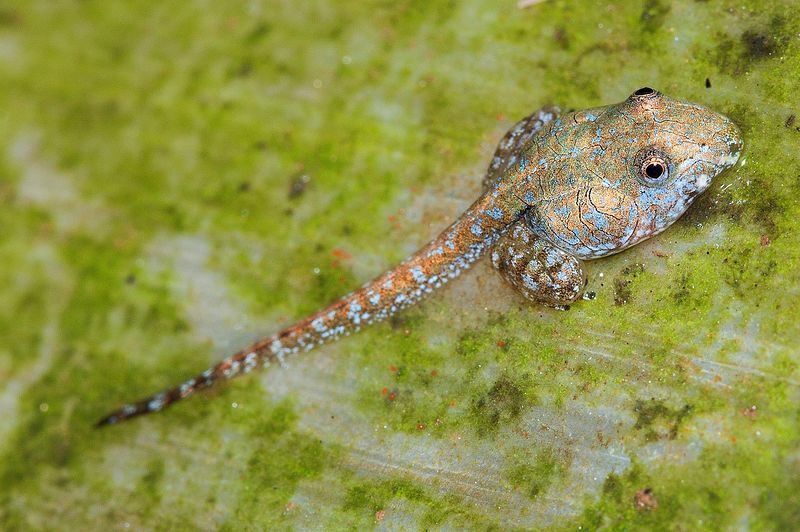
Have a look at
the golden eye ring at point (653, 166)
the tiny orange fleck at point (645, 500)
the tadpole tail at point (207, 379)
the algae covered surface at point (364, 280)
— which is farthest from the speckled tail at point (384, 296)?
the tiny orange fleck at point (645, 500)

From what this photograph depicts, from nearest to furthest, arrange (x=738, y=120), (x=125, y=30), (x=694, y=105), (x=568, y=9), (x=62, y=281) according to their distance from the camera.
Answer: (x=694, y=105) < (x=738, y=120) < (x=568, y=9) < (x=62, y=281) < (x=125, y=30)

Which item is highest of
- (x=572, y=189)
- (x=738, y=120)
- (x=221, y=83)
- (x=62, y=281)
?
(x=738, y=120)

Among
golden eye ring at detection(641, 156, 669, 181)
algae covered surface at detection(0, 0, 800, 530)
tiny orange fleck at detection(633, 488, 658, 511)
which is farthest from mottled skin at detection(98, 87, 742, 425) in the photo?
tiny orange fleck at detection(633, 488, 658, 511)

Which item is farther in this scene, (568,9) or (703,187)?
(568,9)

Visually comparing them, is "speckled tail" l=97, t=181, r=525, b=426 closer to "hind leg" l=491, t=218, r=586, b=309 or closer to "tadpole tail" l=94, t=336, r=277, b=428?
"tadpole tail" l=94, t=336, r=277, b=428

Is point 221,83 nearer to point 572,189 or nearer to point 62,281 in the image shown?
point 62,281

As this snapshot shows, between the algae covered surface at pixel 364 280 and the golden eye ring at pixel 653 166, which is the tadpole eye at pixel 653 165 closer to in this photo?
the golden eye ring at pixel 653 166

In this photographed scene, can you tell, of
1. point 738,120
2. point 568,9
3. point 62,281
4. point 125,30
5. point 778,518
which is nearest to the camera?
point 778,518

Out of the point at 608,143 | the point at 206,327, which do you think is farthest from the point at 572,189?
the point at 206,327
